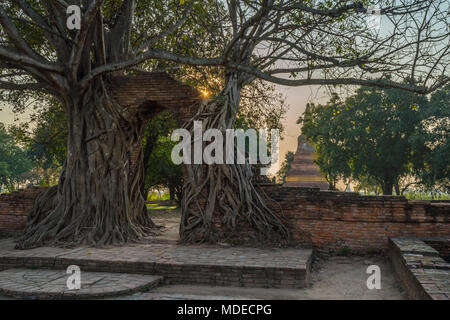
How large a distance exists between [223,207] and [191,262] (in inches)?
77.8

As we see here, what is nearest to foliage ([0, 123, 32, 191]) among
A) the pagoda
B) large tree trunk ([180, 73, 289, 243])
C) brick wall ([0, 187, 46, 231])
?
the pagoda

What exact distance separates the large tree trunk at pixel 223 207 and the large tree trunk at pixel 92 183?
1.41 metres

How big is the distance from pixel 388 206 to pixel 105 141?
5865 mm

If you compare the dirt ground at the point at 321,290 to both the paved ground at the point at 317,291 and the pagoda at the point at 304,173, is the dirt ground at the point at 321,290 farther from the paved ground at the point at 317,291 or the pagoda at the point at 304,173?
the pagoda at the point at 304,173

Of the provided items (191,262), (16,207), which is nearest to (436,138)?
(191,262)

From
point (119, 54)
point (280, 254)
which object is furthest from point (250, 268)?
point (119, 54)

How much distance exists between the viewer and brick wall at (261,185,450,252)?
725cm

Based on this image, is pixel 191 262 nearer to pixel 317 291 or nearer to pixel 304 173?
pixel 317 291

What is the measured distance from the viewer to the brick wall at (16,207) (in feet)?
31.7

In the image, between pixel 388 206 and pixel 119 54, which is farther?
pixel 119 54

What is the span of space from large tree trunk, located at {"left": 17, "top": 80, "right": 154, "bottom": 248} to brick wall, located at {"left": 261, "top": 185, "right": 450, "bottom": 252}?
3.29 meters

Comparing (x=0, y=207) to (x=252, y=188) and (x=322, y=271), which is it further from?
(x=322, y=271)

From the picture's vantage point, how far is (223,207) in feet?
25.9

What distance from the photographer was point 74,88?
8508 millimetres
